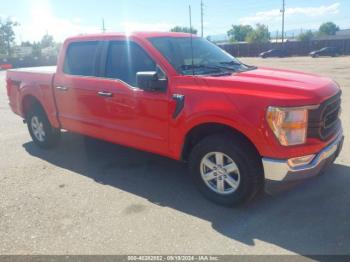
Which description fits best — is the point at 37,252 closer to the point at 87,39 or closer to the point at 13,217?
the point at 13,217

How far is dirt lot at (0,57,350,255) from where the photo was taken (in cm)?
333

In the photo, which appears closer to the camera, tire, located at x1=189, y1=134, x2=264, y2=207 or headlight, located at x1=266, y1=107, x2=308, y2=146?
headlight, located at x1=266, y1=107, x2=308, y2=146

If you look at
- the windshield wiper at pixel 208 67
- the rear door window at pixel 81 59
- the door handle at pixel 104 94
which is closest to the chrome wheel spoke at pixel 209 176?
the windshield wiper at pixel 208 67

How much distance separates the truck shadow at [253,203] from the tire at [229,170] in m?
0.16

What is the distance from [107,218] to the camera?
3.87 metres

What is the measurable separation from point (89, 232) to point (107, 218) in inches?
12.0

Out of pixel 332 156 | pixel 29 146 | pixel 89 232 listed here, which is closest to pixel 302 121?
pixel 332 156

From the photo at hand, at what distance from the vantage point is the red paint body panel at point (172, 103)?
352 cm

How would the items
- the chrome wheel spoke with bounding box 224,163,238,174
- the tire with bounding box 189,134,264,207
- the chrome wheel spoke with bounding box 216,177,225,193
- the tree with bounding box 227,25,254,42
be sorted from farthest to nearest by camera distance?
1. the tree with bounding box 227,25,254,42
2. the chrome wheel spoke with bounding box 216,177,225,193
3. the chrome wheel spoke with bounding box 224,163,238,174
4. the tire with bounding box 189,134,264,207

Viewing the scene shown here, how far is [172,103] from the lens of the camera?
414 centimetres

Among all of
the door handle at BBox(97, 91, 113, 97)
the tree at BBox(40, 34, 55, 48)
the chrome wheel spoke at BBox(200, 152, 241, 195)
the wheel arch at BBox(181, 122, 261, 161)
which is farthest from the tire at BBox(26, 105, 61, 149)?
the tree at BBox(40, 34, 55, 48)

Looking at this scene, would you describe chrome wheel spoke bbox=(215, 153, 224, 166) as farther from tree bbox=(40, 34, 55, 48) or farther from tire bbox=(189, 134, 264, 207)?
tree bbox=(40, 34, 55, 48)

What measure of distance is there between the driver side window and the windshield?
212 millimetres

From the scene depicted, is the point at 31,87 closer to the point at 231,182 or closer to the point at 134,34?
the point at 134,34
